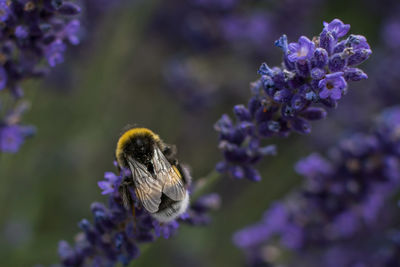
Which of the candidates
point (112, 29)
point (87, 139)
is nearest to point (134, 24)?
point (112, 29)

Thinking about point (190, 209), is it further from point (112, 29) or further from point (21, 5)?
point (112, 29)

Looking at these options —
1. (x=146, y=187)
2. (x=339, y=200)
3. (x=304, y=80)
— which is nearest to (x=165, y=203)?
(x=146, y=187)

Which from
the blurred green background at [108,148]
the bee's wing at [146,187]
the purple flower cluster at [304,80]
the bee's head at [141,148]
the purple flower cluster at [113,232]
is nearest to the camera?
the purple flower cluster at [304,80]

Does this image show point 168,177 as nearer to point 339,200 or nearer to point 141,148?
point 141,148

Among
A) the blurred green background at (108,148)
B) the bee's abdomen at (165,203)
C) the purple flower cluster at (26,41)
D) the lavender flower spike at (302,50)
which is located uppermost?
the blurred green background at (108,148)

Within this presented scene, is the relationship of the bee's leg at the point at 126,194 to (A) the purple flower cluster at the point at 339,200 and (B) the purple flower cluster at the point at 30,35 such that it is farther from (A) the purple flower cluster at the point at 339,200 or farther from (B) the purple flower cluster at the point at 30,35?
(A) the purple flower cluster at the point at 339,200

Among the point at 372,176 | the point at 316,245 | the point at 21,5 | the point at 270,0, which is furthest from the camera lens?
the point at 270,0

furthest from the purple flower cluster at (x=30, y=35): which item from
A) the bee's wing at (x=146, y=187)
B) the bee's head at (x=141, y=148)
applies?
the bee's wing at (x=146, y=187)

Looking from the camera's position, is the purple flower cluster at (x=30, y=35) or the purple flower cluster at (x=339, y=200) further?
the purple flower cluster at (x=339, y=200)
